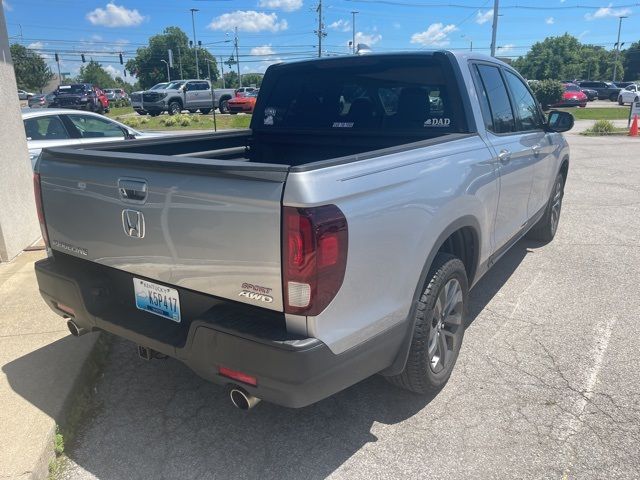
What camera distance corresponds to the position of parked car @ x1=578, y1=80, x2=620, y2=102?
168ft

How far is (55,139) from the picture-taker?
8047 mm

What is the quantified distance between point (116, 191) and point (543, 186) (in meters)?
4.07

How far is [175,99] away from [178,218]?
103 feet

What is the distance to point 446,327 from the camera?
129 inches

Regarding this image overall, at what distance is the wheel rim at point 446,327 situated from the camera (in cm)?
306

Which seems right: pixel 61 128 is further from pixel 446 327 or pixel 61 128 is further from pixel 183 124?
pixel 183 124

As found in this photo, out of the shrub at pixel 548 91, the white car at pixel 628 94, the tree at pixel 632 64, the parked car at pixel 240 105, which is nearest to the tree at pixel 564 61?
the tree at pixel 632 64

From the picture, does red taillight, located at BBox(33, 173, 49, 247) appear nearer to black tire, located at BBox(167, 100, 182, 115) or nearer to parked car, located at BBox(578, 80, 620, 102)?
black tire, located at BBox(167, 100, 182, 115)

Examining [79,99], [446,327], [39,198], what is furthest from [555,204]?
[79,99]

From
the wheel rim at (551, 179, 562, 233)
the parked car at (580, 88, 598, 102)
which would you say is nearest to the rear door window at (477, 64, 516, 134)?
the wheel rim at (551, 179, 562, 233)

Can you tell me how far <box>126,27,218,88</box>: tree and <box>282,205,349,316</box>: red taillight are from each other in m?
112

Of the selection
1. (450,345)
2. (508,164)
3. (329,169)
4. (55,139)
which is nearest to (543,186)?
(508,164)

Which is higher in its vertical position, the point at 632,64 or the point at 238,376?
the point at 632,64

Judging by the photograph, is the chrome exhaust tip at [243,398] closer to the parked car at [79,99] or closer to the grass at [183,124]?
the grass at [183,124]
